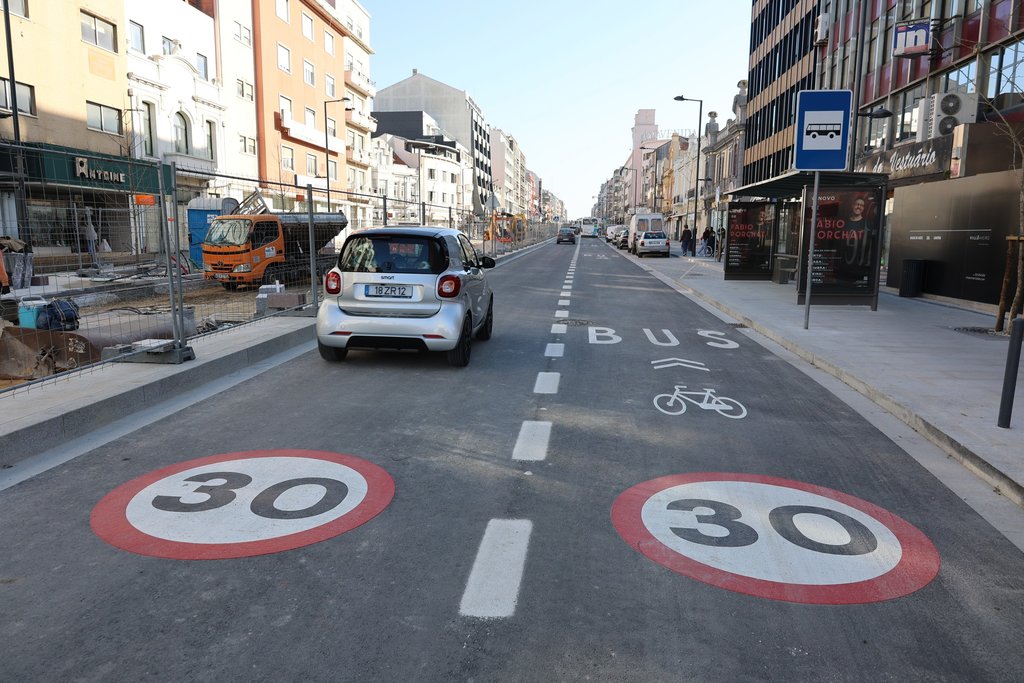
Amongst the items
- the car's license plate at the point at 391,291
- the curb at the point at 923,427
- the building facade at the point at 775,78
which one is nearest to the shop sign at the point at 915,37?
the building facade at the point at 775,78

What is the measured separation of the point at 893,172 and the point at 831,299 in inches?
383

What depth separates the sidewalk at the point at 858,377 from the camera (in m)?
5.13

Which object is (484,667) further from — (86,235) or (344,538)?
(86,235)

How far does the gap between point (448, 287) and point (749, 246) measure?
17.1 meters

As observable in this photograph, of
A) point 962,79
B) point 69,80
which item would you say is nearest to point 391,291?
point 962,79

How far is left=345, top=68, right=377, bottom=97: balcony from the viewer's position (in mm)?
55656

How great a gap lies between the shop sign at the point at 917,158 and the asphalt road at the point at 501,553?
45.2 feet

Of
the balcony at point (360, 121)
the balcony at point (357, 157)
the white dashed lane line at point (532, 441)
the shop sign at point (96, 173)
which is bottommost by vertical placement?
the white dashed lane line at point (532, 441)

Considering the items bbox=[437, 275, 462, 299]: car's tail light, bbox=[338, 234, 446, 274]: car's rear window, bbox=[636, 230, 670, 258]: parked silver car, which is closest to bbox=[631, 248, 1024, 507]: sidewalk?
bbox=[437, 275, 462, 299]: car's tail light

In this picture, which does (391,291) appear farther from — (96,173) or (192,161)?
(192,161)

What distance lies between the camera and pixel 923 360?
8609 millimetres

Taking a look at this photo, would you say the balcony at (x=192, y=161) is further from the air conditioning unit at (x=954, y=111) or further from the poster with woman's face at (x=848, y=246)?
the air conditioning unit at (x=954, y=111)

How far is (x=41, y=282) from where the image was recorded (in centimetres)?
679

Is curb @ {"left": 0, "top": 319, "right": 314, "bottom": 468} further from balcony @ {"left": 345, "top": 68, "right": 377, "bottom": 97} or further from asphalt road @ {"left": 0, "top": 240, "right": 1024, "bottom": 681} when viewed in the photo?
balcony @ {"left": 345, "top": 68, "right": 377, "bottom": 97}
